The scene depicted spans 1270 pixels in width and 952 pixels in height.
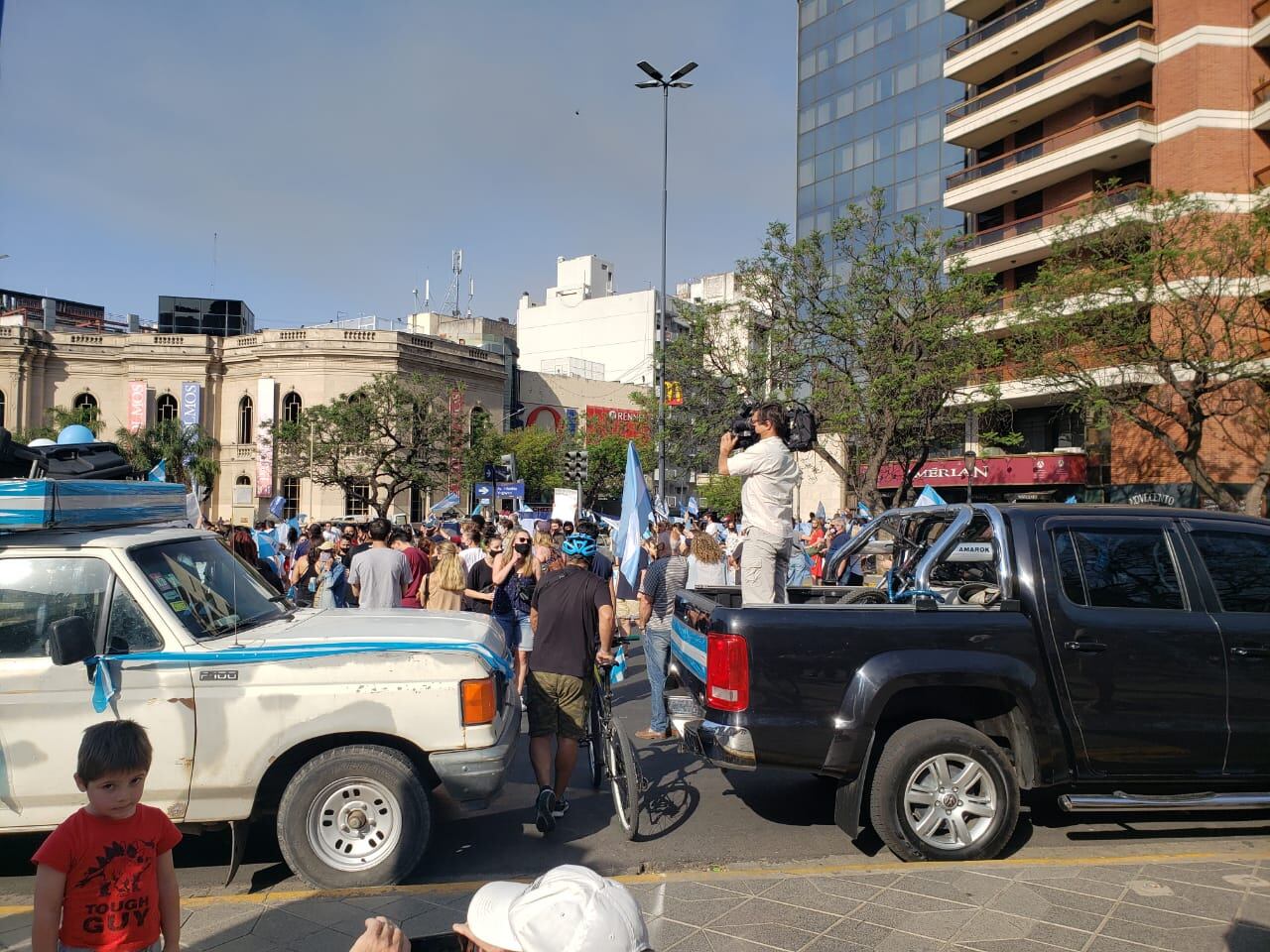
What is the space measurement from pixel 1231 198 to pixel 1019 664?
1161 inches

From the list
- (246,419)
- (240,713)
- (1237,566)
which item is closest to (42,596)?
(240,713)

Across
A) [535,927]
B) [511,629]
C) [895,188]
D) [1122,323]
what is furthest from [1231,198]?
[535,927]

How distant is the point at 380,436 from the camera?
4434 cm

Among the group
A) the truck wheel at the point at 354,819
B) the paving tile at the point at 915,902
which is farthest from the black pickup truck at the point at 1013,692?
the truck wheel at the point at 354,819

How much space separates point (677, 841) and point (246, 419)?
176 feet

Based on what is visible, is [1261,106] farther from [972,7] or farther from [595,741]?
[595,741]

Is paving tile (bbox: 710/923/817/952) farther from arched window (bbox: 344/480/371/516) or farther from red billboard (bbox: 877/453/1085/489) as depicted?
arched window (bbox: 344/480/371/516)

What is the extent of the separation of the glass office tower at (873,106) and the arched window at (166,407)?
117ft

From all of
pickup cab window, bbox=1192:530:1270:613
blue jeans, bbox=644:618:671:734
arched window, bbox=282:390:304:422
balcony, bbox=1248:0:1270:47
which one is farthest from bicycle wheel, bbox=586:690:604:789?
arched window, bbox=282:390:304:422

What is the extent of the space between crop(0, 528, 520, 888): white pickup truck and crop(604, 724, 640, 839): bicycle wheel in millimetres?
995

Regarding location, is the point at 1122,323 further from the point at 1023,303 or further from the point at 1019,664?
the point at 1019,664

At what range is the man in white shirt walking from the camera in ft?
20.7

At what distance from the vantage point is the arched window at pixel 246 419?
5397 centimetres

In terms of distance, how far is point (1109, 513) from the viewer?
18.4 feet
